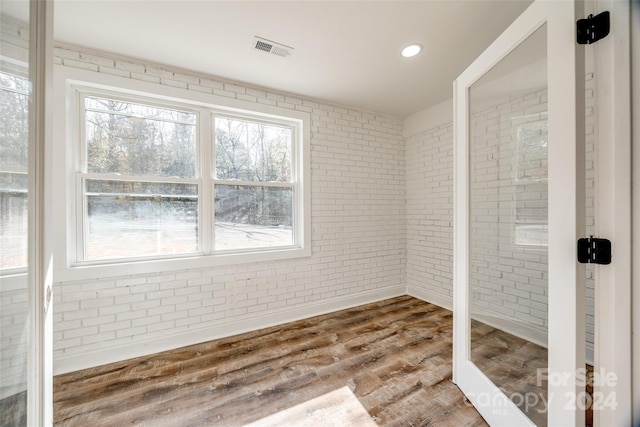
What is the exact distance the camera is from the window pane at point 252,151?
272 centimetres

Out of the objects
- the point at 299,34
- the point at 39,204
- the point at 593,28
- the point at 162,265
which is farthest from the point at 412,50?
the point at 162,265

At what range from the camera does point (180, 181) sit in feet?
8.14

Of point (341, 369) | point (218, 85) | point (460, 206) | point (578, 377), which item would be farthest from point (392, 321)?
point (218, 85)

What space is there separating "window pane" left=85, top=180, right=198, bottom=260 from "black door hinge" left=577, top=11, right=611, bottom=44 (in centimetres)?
289

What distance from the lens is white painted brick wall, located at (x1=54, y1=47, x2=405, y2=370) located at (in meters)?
2.12

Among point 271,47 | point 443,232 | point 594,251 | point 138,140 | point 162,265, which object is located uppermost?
point 271,47

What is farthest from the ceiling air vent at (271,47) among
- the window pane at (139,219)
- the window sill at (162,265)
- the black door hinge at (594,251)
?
the black door hinge at (594,251)

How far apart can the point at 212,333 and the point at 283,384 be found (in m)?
1.08

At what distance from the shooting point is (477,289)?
164 centimetres

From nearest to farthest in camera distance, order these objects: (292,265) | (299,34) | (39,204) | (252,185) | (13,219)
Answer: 1. (13,219)
2. (39,204)
3. (299,34)
4. (252,185)
5. (292,265)

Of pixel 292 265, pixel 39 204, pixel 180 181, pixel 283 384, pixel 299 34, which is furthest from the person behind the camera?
pixel 292 265

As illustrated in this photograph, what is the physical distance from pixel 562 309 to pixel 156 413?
2351mm

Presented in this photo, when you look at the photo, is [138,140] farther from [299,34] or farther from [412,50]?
[412,50]

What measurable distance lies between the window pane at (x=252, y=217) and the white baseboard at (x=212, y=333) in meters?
0.82
